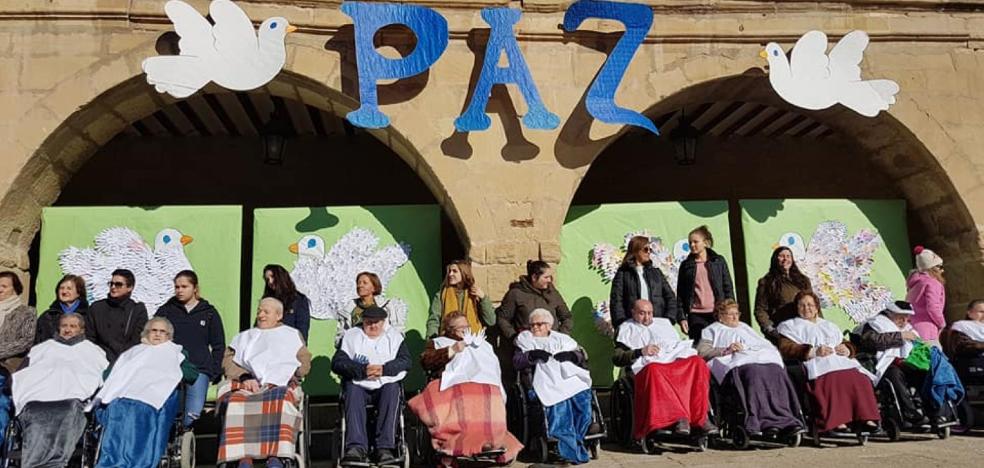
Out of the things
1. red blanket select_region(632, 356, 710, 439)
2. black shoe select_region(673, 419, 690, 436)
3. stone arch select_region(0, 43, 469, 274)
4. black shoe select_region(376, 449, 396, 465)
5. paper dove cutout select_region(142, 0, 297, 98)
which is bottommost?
black shoe select_region(376, 449, 396, 465)

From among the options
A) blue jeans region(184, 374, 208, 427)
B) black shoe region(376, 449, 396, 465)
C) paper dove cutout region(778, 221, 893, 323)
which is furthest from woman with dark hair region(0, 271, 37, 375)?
paper dove cutout region(778, 221, 893, 323)

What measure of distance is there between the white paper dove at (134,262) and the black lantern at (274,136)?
1.18m

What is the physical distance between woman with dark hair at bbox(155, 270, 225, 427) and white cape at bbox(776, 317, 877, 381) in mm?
3424

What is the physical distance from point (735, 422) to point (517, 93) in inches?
102

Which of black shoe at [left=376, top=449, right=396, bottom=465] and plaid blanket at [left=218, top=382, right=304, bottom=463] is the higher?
plaid blanket at [left=218, top=382, right=304, bottom=463]

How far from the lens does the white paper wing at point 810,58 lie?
18.6 ft

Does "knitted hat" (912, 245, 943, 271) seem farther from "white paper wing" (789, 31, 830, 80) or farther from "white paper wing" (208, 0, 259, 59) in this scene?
"white paper wing" (208, 0, 259, 59)

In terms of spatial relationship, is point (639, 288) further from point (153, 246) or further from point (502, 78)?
point (153, 246)

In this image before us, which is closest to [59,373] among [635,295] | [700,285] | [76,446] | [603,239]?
[76,446]

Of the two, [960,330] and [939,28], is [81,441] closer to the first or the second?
[960,330]

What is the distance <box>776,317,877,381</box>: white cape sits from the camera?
15.3ft

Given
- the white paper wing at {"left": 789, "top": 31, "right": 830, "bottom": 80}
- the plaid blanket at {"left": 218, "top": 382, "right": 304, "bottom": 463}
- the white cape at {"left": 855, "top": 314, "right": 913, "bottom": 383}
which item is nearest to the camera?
the plaid blanket at {"left": 218, "top": 382, "right": 304, "bottom": 463}

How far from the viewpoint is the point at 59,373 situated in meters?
4.17

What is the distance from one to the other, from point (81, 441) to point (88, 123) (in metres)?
2.39
